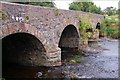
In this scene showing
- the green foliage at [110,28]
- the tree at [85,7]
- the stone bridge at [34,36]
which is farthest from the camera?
the tree at [85,7]

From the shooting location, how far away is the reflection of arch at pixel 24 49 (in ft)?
44.1

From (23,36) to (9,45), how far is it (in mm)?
1394

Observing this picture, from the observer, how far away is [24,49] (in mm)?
13977

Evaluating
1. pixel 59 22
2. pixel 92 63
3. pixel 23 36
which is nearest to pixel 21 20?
pixel 23 36

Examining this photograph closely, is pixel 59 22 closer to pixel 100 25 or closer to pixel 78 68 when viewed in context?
pixel 78 68

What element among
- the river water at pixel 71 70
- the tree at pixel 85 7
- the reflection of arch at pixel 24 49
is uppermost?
the tree at pixel 85 7

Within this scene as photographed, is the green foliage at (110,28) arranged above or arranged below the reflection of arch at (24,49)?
above

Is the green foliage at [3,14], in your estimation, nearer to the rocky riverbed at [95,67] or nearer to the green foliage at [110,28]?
the rocky riverbed at [95,67]

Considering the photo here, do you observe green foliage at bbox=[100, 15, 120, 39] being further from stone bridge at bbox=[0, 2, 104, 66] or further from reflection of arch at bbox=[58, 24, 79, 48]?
stone bridge at bbox=[0, 2, 104, 66]

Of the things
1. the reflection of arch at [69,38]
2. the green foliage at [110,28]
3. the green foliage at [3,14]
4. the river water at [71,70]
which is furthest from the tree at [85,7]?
the green foliage at [3,14]

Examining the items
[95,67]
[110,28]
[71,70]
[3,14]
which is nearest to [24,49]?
[71,70]

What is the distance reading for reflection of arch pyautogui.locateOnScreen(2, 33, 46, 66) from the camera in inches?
529

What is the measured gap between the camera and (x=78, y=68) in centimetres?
1383

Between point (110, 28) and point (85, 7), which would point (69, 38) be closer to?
point (110, 28)
